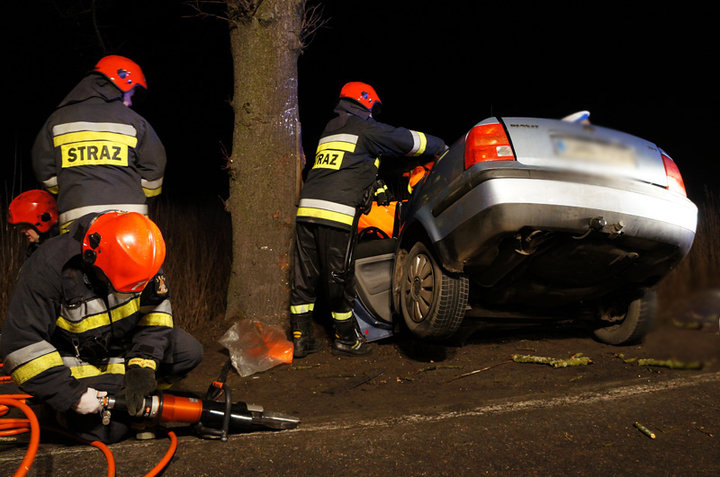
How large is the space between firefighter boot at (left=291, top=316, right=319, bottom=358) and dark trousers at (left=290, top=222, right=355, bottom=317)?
0.17 ft

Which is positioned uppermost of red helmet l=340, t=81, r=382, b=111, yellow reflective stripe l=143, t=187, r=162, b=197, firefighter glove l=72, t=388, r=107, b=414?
red helmet l=340, t=81, r=382, b=111

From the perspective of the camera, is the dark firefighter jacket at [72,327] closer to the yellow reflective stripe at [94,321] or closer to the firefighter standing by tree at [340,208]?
the yellow reflective stripe at [94,321]

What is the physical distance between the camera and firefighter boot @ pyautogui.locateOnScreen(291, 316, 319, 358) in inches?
161

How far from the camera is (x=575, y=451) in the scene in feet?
7.68

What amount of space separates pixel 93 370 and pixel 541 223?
226cm

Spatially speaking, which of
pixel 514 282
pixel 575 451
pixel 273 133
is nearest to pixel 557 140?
pixel 514 282

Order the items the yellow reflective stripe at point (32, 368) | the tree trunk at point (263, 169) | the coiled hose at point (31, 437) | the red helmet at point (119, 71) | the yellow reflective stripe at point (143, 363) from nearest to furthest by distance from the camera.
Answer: the coiled hose at point (31, 437), the yellow reflective stripe at point (32, 368), the yellow reflective stripe at point (143, 363), the red helmet at point (119, 71), the tree trunk at point (263, 169)

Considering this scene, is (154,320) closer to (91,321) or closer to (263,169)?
(91,321)

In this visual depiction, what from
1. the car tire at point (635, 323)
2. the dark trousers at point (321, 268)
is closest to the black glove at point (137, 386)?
the dark trousers at point (321, 268)

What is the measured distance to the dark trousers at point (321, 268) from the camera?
4.10 meters

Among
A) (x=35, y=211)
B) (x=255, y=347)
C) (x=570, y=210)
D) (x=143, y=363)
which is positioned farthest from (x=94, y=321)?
(x=570, y=210)

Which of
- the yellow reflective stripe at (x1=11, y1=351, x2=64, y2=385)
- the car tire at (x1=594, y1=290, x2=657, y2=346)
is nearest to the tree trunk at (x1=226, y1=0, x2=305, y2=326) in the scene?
the yellow reflective stripe at (x1=11, y1=351, x2=64, y2=385)

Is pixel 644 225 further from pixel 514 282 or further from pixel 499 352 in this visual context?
pixel 499 352

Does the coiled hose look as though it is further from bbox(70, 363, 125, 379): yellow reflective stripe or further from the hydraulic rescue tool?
bbox(70, 363, 125, 379): yellow reflective stripe
